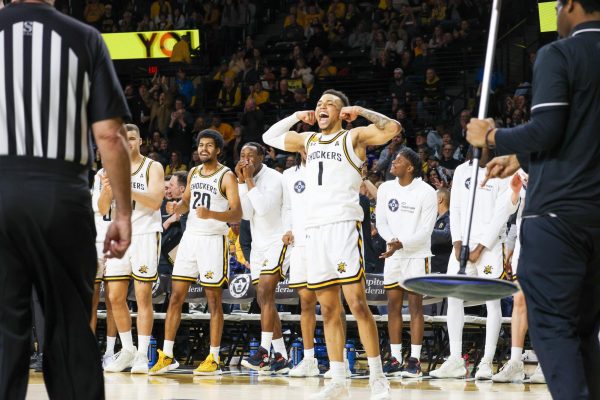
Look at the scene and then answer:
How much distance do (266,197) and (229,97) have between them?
10.5 meters

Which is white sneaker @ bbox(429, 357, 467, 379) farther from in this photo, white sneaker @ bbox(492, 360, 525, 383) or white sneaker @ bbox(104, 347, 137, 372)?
white sneaker @ bbox(104, 347, 137, 372)

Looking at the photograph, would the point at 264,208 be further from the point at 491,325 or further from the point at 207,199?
the point at 491,325

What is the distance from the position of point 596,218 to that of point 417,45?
1636 centimetres

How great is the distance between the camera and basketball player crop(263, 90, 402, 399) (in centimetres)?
861

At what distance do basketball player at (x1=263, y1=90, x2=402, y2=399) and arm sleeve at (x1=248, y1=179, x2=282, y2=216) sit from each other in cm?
265

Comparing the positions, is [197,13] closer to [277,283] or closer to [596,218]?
[277,283]

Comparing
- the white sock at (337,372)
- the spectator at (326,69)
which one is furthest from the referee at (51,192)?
the spectator at (326,69)

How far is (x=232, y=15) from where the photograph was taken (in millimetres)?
24875

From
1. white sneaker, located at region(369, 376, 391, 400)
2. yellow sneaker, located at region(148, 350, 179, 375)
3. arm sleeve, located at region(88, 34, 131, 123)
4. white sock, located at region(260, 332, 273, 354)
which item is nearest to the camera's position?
arm sleeve, located at region(88, 34, 131, 123)

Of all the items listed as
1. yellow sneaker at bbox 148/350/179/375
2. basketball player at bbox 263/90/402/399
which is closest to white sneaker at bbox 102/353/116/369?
yellow sneaker at bbox 148/350/179/375

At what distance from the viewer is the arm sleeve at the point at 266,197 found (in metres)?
11.9

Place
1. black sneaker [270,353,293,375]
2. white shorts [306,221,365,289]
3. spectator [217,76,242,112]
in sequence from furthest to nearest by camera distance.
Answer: spectator [217,76,242,112] < black sneaker [270,353,293,375] < white shorts [306,221,365,289]

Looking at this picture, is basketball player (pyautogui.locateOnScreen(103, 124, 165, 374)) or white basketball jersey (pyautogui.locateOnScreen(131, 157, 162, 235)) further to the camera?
white basketball jersey (pyautogui.locateOnScreen(131, 157, 162, 235))

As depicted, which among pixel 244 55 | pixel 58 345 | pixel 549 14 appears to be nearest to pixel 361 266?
pixel 58 345
